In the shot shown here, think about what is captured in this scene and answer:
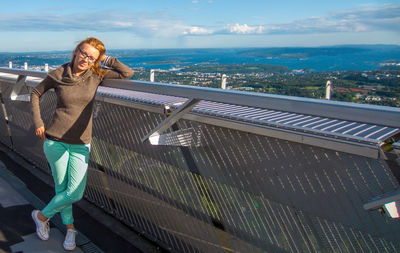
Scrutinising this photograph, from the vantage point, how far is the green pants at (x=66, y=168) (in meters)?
3.20

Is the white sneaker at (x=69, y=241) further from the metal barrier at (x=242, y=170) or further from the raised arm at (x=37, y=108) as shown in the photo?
the raised arm at (x=37, y=108)

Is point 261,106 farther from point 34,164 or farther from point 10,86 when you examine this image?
point 10,86

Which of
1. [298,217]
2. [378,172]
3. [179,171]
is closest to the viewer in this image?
[378,172]

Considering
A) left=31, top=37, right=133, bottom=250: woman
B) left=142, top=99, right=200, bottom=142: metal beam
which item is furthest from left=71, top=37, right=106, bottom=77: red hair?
left=142, top=99, right=200, bottom=142: metal beam

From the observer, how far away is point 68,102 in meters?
3.09

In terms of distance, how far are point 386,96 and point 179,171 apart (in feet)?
15.1

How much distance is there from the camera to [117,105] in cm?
376

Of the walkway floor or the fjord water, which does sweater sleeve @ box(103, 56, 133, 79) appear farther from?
the fjord water

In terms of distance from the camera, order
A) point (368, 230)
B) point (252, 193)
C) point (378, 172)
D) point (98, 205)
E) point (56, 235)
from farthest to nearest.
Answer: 1. point (98, 205)
2. point (56, 235)
3. point (252, 193)
4. point (368, 230)
5. point (378, 172)

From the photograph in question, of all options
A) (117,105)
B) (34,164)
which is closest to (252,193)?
(117,105)

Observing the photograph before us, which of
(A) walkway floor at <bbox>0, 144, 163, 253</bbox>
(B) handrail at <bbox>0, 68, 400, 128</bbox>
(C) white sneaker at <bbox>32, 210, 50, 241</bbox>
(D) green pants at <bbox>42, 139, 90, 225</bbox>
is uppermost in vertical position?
(B) handrail at <bbox>0, 68, 400, 128</bbox>

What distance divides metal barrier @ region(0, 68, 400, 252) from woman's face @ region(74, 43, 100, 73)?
0.28m

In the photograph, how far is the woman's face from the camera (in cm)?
302

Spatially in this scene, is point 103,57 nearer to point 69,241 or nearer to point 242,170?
point 242,170
